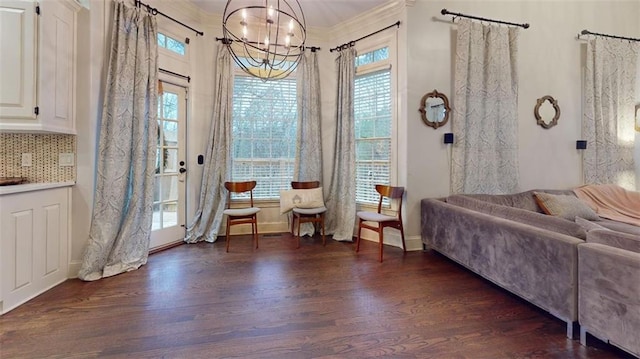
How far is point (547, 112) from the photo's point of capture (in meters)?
3.99

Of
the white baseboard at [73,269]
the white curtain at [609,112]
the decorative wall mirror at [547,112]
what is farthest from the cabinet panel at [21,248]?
the white curtain at [609,112]

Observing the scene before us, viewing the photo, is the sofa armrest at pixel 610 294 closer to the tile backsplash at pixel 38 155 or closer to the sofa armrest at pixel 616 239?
the sofa armrest at pixel 616 239

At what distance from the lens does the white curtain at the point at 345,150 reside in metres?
3.97


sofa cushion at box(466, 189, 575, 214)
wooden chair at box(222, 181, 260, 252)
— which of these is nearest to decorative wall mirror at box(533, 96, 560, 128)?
sofa cushion at box(466, 189, 575, 214)

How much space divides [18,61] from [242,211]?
234 centimetres

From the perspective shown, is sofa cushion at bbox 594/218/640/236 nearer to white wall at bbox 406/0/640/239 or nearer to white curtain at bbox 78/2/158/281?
white wall at bbox 406/0/640/239

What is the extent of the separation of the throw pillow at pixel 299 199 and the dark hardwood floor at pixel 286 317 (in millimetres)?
1023

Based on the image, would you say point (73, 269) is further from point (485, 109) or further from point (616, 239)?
point (485, 109)

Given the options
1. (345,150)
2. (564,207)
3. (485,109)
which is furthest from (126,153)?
(564,207)

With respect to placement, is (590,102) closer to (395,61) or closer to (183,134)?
(395,61)

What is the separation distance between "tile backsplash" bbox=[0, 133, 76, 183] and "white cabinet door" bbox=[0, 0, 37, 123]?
1.15ft

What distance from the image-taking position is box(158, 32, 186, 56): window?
342cm

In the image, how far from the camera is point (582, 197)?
3828mm

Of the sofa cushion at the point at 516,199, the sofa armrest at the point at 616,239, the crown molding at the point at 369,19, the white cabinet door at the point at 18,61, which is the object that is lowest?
the sofa armrest at the point at 616,239
